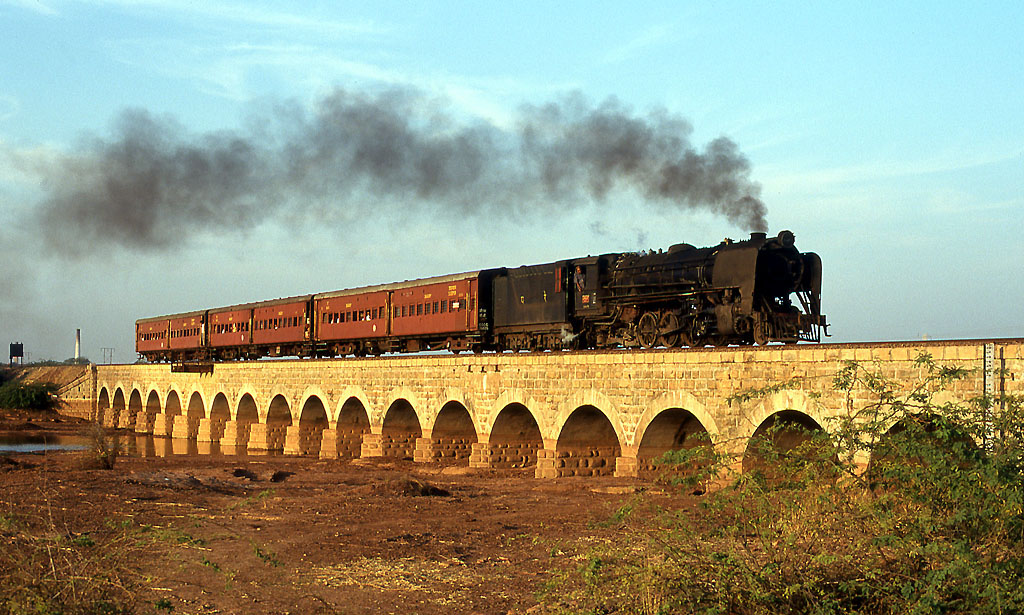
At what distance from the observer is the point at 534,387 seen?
2519 centimetres

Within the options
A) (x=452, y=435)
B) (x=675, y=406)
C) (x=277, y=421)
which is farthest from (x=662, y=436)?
(x=277, y=421)

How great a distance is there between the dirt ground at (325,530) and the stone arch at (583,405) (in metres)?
1.28

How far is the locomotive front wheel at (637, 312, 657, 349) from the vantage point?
2480 centimetres

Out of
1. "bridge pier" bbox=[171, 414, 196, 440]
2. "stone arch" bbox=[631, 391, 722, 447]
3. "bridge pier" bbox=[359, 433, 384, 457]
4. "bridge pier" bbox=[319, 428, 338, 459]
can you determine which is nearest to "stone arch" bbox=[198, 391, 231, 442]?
"bridge pier" bbox=[171, 414, 196, 440]

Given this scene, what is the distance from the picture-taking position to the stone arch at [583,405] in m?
22.4

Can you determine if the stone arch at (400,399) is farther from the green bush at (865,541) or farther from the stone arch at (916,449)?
the stone arch at (916,449)

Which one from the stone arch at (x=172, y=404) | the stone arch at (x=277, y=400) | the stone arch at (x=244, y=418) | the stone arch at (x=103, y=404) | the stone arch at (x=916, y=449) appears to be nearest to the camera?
the stone arch at (x=916, y=449)

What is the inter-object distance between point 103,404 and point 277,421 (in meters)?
35.2

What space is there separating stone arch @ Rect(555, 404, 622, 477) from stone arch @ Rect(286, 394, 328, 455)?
17289 millimetres

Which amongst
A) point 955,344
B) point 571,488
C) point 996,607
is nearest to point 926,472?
point 996,607

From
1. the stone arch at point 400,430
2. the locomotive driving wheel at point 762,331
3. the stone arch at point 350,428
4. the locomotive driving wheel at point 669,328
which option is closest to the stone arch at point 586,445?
the locomotive driving wheel at point 669,328

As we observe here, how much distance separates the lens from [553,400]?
80.3ft

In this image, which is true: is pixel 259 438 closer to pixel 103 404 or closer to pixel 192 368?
pixel 192 368

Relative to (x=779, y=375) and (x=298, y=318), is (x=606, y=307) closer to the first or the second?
(x=779, y=375)
